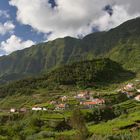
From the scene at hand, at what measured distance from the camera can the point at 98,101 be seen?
4592 inches

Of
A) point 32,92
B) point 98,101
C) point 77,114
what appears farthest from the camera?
point 32,92

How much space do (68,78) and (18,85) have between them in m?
31.0

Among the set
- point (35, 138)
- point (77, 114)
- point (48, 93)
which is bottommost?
point (35, 138)

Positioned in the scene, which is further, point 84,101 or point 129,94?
point 129,94

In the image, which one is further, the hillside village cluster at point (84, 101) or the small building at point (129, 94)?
the small building at point (129, 94)

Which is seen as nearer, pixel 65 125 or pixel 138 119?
pixel 138 119

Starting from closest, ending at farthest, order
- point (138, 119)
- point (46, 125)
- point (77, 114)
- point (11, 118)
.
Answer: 1. point (77, 114)
2. point (138, 119)
3. point (46, 125)
4. point (11, 118)

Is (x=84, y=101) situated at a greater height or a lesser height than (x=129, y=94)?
lesser

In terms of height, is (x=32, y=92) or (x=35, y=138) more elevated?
(x=32, y=92)

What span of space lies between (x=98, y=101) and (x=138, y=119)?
54.2 m

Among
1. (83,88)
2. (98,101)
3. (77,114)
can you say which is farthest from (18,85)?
(77,114)

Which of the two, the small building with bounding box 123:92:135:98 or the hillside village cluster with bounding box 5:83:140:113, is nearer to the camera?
the hillside village cluster with bounding box 5:83:140:113

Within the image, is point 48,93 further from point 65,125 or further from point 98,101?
point 65,125

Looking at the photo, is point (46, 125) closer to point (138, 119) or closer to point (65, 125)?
point (65, 125)
